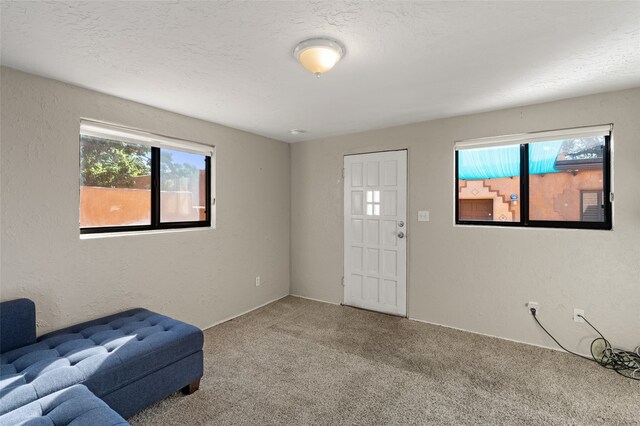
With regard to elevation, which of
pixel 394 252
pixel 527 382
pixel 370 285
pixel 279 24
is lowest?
pixel 527 382

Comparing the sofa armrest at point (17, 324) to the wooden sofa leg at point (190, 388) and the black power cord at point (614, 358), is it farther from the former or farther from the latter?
the black power cord at point (614, 358)

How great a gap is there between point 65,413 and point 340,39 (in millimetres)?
2279

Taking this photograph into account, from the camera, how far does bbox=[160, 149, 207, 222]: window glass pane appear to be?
3039 mm

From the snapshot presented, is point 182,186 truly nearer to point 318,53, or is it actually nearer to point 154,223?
point 154,223

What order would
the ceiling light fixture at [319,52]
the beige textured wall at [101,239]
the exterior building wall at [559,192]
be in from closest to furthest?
the ceiling light fixture at [319,52] < the beige textured wall at [101,239] < the exterior building wall at [559,192]

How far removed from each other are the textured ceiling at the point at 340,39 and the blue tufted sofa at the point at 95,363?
1.69 m

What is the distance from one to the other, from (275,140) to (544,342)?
383cm

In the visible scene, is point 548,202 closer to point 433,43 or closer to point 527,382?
point 527,382

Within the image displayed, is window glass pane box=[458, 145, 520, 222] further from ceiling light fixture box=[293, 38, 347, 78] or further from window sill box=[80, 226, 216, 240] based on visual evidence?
window sill box=[80, 226, 216, 240]

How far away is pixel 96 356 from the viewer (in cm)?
175

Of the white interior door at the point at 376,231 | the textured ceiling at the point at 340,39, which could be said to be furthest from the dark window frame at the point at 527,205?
the white interior door at the point at 376,231

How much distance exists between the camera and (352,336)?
10.1 ft

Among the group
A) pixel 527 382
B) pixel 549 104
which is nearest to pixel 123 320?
pixel 527 382

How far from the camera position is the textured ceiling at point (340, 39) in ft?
4.83
